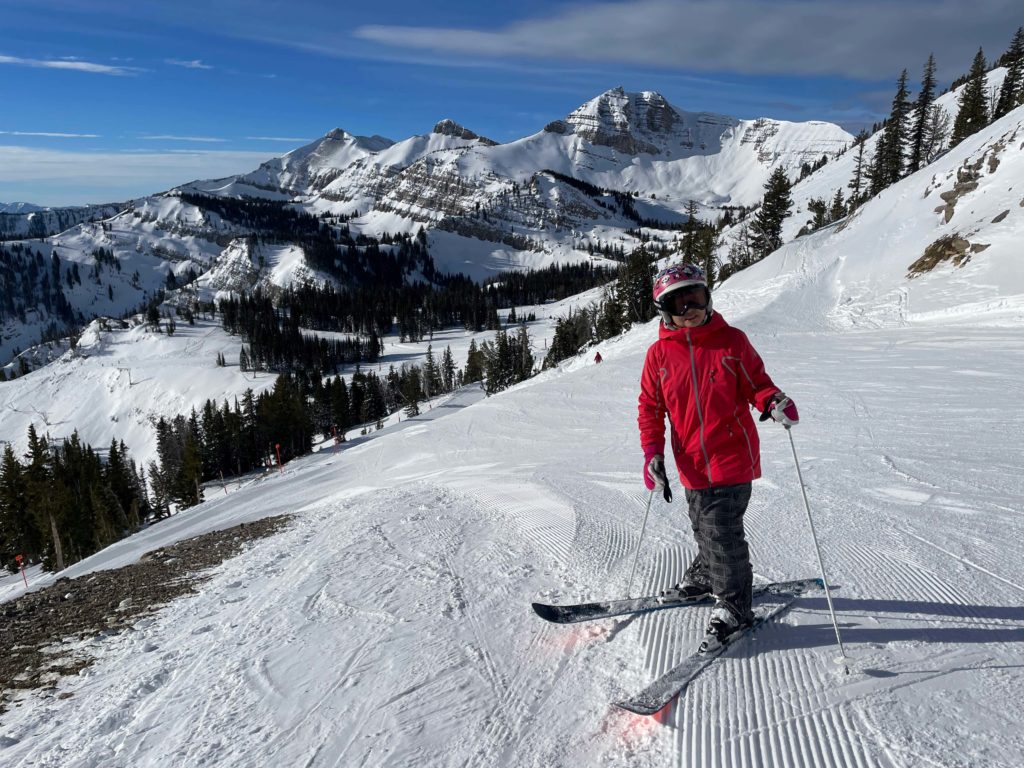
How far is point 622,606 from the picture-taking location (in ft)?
14.0

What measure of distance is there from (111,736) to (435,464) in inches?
394

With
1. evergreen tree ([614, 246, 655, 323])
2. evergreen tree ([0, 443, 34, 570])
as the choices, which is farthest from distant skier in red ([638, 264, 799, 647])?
evergreen tree ([0, 443, 34, 570])

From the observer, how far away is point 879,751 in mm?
2664

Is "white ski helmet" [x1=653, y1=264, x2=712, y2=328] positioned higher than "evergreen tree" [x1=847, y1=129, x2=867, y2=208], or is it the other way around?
"evergreen tree" [x1=847, y1=129, x2=867, y2=208]

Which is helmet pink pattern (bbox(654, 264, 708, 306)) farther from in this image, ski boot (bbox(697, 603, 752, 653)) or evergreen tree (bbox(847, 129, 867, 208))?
evergreen tree (bbox(847, 129, 867, 208))

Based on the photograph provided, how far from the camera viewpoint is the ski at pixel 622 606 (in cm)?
416

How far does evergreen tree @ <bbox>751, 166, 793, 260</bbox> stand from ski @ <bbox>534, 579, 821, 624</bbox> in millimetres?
52178

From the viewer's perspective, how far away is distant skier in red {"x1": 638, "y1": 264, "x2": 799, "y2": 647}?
352 centimetres

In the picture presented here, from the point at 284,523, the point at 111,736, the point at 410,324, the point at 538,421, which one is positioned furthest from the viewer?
the point at 410,324

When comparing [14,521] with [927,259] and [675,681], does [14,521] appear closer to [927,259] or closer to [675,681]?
[675,681]

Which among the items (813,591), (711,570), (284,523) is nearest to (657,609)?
(711,570)

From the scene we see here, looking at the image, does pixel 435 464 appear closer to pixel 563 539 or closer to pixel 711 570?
pixel 563 539

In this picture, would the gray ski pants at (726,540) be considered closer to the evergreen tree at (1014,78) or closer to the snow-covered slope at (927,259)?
the snow-covered slope at (927,259)

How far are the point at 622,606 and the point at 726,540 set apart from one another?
1072mm
